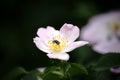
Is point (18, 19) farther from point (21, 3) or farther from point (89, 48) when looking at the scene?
point (89, 48)

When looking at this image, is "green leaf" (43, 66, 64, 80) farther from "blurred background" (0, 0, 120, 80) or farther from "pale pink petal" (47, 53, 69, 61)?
"blurred background" (0, 0, 120, 80)

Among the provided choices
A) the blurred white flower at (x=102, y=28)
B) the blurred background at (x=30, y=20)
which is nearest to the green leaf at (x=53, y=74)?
the blurred white flower at (x=102, y=28)

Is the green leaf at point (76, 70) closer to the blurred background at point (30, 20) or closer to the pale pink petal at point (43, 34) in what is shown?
the pale pink petal at point (43, 34)

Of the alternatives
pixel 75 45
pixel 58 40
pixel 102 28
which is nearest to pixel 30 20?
pixel 102 28

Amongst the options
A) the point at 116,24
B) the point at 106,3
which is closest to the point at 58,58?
the point at 116,24

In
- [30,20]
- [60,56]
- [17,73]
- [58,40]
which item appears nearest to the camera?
[60,56]

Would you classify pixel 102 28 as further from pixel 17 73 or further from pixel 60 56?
pixel 60 56

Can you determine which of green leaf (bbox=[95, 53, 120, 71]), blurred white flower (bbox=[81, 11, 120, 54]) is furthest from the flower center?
blurred white flower (bbox=[81, 11, 120, 54])
